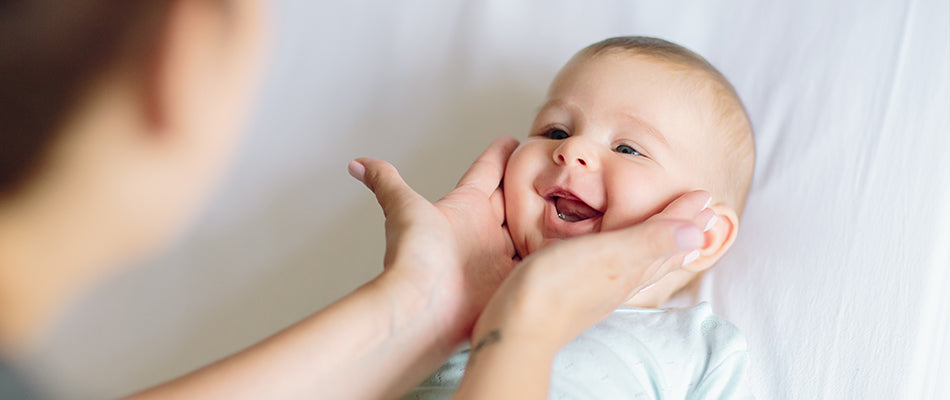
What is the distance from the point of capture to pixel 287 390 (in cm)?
76

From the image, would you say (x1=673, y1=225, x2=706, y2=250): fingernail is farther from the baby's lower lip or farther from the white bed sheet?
the white bed sheet

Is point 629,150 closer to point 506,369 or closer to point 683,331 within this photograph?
point 683,331

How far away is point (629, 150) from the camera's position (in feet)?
3.54

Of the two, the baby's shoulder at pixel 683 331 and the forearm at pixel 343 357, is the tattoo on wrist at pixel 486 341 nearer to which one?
the forearm at pixel 343 357

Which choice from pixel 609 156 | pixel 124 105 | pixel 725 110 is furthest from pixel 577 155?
pixel 124 105

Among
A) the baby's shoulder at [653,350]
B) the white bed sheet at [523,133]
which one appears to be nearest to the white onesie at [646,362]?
the baby's shoulder at [653,350]

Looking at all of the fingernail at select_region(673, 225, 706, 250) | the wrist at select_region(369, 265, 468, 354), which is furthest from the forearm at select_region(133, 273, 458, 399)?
the fingernail at select_region(673, 225, 706, 250)

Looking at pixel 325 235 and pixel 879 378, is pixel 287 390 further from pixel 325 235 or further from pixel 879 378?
pixel 879 378

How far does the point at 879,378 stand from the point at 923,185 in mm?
312

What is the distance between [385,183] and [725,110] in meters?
0.51

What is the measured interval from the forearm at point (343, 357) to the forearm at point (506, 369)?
0.31 ft

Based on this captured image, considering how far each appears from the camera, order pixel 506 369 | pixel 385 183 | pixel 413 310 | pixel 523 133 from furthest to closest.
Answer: pixel 523 133
pixel 385 183
pixel 413 310
pixel 506 369

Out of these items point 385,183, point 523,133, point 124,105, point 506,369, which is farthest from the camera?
point 523,133

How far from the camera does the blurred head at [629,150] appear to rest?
3.39 feet
